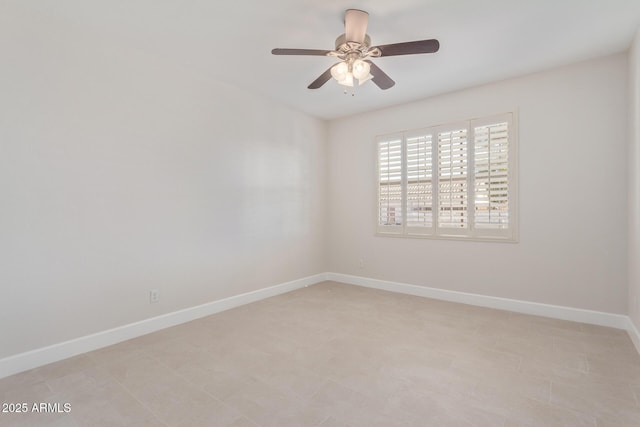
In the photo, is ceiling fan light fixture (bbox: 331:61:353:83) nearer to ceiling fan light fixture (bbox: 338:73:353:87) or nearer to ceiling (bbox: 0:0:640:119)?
ceiling fan light fixture (bbox: 338:73:353:87)

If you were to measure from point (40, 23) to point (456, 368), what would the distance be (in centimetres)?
408

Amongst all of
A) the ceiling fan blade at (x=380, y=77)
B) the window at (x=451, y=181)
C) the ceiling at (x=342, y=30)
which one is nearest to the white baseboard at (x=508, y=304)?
the window at (x=451, y=181)

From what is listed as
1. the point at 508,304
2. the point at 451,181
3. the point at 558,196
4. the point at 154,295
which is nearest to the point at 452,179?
the point at 451,181

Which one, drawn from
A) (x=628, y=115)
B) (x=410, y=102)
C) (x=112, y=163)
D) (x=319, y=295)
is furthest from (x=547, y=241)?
(x=112, y=163)

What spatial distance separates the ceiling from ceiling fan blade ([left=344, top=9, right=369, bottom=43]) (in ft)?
0.18

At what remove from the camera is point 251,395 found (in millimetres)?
2029

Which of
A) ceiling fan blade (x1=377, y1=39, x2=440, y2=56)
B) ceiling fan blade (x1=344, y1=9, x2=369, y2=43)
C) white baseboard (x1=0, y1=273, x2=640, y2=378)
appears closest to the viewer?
ceiling fan blade (x1=377, y1=39, x2=440, y2=56)

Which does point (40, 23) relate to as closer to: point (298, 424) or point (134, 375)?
point (134, 375)

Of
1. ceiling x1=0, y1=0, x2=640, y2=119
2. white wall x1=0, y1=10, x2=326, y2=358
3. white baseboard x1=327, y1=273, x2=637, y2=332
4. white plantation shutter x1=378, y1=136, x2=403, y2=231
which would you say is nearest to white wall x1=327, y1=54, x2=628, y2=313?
white baseboard x1=327, y1=273, x2=637, y2=332

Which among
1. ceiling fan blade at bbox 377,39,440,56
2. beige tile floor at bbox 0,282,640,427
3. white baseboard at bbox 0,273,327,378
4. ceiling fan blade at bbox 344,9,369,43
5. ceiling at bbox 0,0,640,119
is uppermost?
ceiling at bbox 0,0,640,119

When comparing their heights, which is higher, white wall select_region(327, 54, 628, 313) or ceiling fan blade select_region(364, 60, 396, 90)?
ceiling fan blade select_region(364, 60, 396, 90)

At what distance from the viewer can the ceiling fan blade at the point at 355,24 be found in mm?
2322

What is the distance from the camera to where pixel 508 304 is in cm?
366

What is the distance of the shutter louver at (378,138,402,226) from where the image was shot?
454 centimetres
